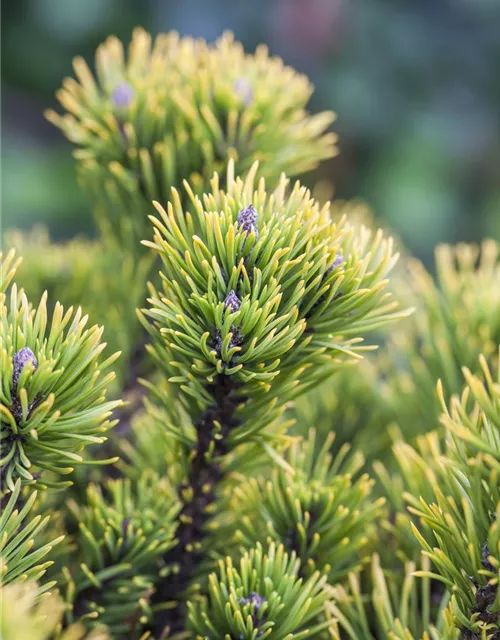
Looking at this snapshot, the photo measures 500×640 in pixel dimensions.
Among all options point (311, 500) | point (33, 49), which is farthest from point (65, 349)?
point (33, 49)

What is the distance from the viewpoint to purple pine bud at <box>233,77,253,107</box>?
36 cm

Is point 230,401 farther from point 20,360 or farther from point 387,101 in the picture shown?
point 387,101

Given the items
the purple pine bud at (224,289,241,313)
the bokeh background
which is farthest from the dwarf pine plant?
the bokeh background

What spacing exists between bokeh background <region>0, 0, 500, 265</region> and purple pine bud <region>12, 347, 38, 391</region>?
1.38 m

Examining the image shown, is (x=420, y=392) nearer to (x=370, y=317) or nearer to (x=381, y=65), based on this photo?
(x=370, y=317)

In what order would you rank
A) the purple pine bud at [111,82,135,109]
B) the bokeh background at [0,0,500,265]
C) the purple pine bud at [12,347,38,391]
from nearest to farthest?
1. the purple pine bud at [12,347,38,391]
2. the purple pine bud at [111,82,135,109]
3. the bokeh background at [0,0,500,265]

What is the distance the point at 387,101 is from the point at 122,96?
1396 mm

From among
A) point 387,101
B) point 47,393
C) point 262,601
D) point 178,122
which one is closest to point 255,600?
point 262,601

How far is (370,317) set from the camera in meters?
0.28

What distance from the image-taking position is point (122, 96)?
0.36m

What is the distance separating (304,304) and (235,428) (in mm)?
59

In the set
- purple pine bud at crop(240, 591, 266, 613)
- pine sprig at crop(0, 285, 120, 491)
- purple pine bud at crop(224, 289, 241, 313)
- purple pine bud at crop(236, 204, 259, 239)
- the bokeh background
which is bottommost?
purple pine bud at crop(240, 591, 266, 613)

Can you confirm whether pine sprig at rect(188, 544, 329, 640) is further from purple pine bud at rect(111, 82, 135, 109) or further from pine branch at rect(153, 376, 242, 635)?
purple pine bud at rect(111, 82, 135, 109)

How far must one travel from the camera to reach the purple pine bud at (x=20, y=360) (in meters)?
0.23
